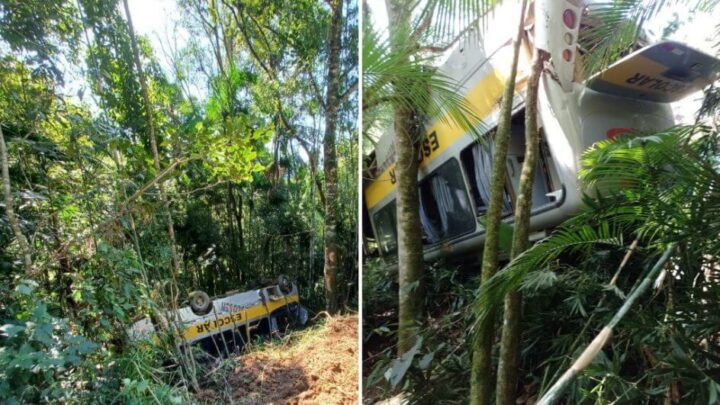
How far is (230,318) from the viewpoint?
0.87 metres

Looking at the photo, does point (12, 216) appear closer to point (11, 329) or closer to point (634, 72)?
point (11, 329)

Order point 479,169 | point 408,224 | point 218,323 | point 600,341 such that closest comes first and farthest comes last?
point 600,341, point 218,323, point 479,169, point 408,224

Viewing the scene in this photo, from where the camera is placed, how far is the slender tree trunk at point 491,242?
0.97 meters

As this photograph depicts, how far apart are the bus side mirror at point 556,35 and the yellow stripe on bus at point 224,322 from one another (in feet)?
2.27

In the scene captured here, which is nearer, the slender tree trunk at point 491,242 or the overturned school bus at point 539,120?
the overturned school bus at point 539,120

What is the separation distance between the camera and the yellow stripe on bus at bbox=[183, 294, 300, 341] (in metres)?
0.87

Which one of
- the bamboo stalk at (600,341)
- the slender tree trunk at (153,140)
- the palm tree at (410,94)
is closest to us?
the bamboo stalk at (600,341)

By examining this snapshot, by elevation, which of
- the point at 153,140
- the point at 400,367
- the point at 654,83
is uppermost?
the point at 153,140

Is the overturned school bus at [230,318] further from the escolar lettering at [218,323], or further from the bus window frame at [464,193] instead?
the bus window frame at [464,193]

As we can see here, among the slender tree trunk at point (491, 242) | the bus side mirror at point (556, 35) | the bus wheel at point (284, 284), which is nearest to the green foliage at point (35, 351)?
the bus wheel at point (284, 284)

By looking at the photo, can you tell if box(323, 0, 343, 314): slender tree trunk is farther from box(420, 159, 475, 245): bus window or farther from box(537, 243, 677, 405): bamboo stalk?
box(537, 243, 677, 405): bamboo stalk

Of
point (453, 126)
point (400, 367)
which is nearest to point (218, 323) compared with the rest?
point (400, 367)

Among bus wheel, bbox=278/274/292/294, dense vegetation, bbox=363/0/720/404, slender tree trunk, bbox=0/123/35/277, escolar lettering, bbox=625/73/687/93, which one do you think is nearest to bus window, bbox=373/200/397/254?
dense vegetation, bbox=363/0/720/404

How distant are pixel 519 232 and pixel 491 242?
0.21ft
